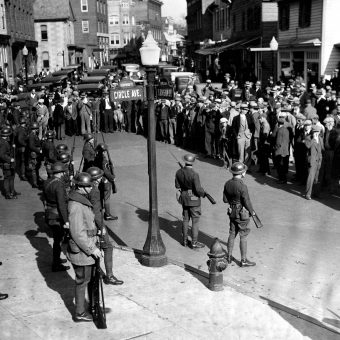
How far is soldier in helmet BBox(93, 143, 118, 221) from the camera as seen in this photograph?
1182 cm

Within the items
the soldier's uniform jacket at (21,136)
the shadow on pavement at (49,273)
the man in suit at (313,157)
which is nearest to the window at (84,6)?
the soldier's uniform jacket at (21,136)

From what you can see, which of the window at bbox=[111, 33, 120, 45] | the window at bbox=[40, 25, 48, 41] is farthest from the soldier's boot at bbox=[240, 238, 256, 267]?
the window at bbox=[111, 33, 120, 45]

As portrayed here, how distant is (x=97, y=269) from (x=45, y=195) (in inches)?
97.0

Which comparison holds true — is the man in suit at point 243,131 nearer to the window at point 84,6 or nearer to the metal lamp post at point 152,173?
the metal lamp post at point 152,173

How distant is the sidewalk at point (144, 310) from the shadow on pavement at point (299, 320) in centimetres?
1

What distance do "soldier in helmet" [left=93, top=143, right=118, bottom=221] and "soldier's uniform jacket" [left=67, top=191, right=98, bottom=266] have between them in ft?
14.3

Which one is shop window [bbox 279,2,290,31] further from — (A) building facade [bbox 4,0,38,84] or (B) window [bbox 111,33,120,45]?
(B) window [bbox 111,33,120,45]

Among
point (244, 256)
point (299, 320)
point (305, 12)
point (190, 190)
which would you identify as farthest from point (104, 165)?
point (305, 12)

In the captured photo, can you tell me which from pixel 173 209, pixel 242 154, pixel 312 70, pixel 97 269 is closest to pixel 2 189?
pixel 173 209

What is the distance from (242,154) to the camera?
16.5 m

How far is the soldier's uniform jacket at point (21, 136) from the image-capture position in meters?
16.0

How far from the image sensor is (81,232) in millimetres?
7203

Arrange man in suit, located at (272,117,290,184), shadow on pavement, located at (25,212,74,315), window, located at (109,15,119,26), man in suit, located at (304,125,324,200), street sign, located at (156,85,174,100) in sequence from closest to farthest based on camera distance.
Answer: shadow on pavement, located at (25,212,74,315) < street sign, located at (156,85,174,100) < man in suit, located at (304,125,324,200) < man in suit, located at (272,117,290,184) < window, located at (109,15,119,26)

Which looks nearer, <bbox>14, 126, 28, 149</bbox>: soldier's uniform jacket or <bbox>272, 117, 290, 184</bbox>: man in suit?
<bbox>272, 117, 290, 184</bbox>: man in suit
